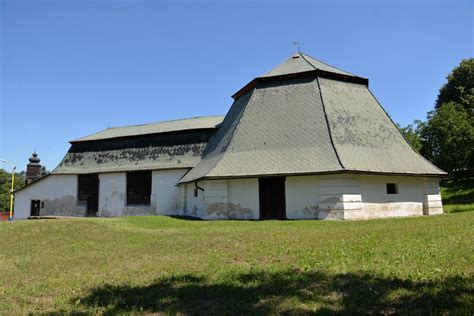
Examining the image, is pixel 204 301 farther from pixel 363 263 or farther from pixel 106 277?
pixel 363 263

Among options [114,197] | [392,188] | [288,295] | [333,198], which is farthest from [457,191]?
[288,295]

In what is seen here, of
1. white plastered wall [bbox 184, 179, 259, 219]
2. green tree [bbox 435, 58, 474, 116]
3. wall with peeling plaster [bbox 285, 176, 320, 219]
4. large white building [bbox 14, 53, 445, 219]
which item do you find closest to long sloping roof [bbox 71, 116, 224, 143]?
large white building [bbox 14, 53, 445, 219]

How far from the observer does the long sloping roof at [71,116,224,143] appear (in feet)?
94.8

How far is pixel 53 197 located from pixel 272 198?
20.0 meters

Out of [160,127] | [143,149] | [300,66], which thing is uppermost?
[300,66]

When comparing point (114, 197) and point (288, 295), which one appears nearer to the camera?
point (288, 295)

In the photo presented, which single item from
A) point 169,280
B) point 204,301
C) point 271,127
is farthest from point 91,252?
point 271,127

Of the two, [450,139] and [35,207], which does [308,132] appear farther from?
[35,207]

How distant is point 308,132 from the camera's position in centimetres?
2003

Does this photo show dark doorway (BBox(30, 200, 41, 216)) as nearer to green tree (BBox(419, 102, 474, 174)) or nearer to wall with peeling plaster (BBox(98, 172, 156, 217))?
wall with peeling plaster (BBox(98, 172, 156, 217))

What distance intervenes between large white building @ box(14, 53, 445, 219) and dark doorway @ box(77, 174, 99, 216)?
0.10 meters

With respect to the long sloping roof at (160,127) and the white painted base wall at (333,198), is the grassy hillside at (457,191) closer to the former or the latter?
the white painted base wall at (333,198)

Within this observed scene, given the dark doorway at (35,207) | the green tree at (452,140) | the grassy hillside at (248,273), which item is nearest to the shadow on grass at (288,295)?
the grassy hillside at (248,273)

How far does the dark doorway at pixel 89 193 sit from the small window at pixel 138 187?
11.6ft
